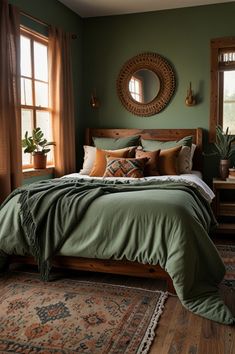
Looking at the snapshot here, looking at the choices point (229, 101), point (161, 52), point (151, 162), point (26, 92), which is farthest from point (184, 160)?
point (26, 92)

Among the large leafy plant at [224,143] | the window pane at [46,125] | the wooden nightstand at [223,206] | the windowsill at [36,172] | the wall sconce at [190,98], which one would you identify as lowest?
the wooden nightstand at [223,206]

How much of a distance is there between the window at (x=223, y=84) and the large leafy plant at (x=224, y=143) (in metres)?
0.09

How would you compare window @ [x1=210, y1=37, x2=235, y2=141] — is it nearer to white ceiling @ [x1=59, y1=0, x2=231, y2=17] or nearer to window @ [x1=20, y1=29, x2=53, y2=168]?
white ceiling @ [x1=59, y1=0, x2=231, y2=17]

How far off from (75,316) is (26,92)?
2686 mm

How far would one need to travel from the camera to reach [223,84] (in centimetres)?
459

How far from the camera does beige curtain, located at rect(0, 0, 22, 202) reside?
3299 millimetres

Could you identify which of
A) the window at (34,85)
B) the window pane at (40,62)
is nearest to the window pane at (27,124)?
the window at (34,85)

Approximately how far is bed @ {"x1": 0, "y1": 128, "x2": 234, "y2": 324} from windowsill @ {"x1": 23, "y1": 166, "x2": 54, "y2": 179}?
825 mm

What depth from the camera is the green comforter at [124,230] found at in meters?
2.38

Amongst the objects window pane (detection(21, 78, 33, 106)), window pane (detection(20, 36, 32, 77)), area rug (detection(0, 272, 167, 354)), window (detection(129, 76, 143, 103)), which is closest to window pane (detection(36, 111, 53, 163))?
window pane (detection(21, 78, 33, 106))

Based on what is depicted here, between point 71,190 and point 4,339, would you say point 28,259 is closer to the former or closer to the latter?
point 71,190

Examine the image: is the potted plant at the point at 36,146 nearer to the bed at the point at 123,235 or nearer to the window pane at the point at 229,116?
the bed at the point at 123,235

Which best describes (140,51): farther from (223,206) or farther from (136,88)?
(223,206)

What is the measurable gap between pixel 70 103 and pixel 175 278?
116 inches
